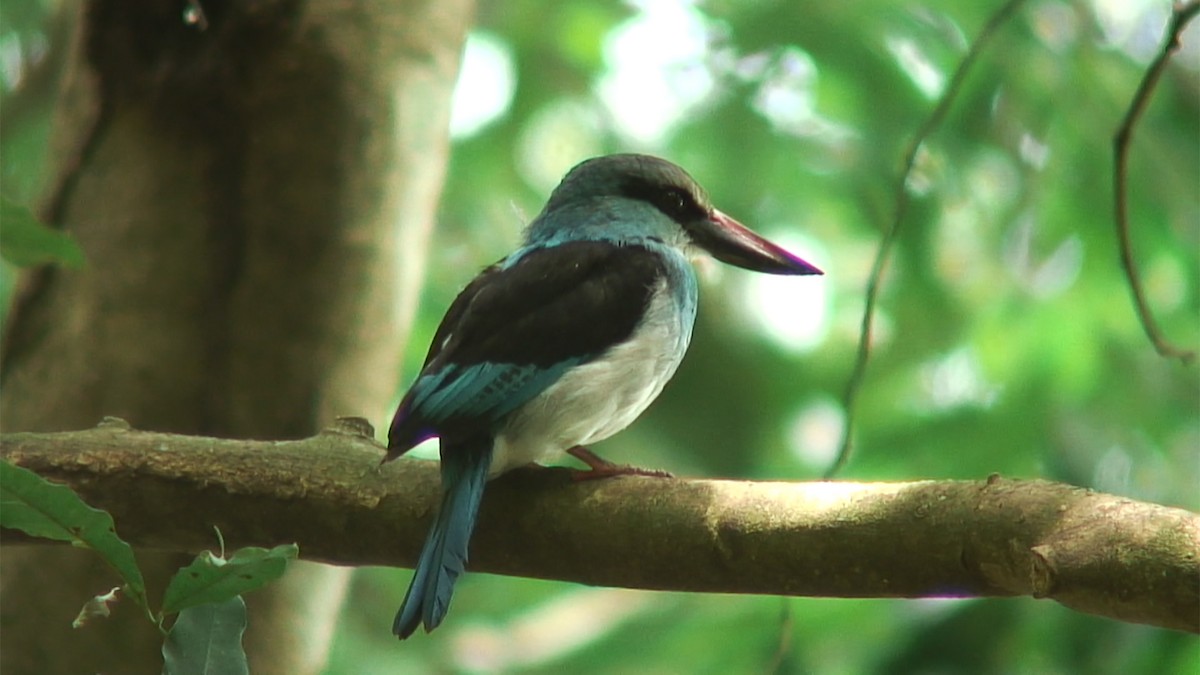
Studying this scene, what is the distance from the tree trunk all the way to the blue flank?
1024mm

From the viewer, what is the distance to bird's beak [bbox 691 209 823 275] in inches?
125

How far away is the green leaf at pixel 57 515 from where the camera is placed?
1.70 metres

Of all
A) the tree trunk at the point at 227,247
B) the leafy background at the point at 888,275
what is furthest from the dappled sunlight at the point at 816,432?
the tree trunk at the point at 227,247

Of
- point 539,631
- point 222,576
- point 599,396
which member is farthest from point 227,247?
point 539,631

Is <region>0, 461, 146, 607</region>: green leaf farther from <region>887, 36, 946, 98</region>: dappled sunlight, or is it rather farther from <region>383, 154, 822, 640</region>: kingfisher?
<region>887, 36, 946, 98</region>: dappled sunlight

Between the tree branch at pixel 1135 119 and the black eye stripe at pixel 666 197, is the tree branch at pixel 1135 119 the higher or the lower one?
the higher one

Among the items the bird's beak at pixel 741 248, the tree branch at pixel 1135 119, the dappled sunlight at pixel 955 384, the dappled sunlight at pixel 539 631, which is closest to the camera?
the tree branch at pixel 1135 119

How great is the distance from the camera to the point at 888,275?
17.9ft

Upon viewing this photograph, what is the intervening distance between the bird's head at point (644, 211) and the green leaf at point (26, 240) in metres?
1.28

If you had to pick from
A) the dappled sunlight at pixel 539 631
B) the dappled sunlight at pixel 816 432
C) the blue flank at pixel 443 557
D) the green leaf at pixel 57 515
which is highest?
the green leaf at pixel 57 515

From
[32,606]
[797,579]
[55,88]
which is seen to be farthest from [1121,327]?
[55,88]

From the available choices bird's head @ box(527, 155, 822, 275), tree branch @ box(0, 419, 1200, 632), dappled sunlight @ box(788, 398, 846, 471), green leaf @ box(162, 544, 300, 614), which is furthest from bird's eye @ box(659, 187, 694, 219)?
dappled sunlight @ box(788, 398, 846, 471)

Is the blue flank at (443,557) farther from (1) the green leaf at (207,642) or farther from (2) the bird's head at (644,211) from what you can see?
(2) the bird's head at (644,211)

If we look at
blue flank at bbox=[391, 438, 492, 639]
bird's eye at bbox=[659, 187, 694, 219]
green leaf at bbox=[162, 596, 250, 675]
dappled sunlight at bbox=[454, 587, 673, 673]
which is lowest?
dappled sunlight at bbox=[454, 587, 673, 673]
